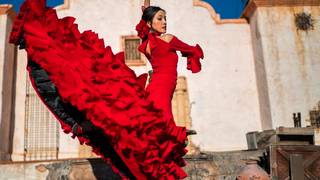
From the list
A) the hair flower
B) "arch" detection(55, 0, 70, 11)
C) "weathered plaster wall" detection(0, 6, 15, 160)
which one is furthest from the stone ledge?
"arch" detection(55, 0, 70, 11)

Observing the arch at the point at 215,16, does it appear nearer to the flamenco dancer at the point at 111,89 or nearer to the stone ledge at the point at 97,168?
the stone ledge at the point at 97,168

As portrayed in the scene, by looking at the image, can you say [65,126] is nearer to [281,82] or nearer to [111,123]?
[111,123]

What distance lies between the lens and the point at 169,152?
247cm

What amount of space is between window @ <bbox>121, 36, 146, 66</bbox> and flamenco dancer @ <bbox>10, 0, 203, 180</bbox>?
814cm

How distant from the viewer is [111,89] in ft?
8.18

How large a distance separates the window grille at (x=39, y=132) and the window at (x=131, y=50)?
9.29 ft

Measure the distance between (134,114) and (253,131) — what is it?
895 cm

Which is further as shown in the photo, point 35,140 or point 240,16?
point 240,16

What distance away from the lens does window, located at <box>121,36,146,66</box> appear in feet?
36.8

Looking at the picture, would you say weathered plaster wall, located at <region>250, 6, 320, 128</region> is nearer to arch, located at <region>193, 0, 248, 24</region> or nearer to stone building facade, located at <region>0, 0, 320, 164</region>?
stone building facade, located at <region>0, 0, 320, 164</region>

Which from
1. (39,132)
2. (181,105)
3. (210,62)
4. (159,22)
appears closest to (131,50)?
(181,105)

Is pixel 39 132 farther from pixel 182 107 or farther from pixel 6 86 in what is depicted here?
pixel 182 107

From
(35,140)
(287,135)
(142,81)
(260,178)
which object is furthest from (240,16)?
(142,81)

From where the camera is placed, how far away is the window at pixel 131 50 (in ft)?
36.8
